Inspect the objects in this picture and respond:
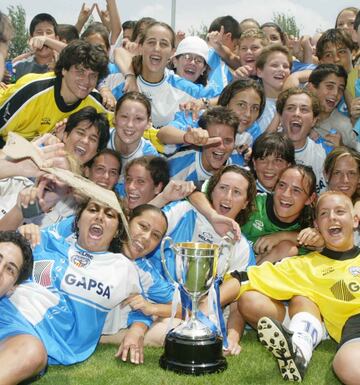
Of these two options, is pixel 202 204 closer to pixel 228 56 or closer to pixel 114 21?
pixel 228 56

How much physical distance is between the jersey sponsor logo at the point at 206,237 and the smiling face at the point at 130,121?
43.8 inches

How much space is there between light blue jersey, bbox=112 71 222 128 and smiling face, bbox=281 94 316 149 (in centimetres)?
108

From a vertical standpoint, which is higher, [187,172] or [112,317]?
[187,172]

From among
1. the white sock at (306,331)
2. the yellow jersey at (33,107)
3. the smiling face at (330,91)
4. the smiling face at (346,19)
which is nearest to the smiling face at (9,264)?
the white sock at (306,331)

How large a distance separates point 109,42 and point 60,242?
4.16m

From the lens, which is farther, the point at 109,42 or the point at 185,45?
the point at 109,42

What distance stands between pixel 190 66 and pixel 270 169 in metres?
1.90

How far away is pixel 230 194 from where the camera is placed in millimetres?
4785

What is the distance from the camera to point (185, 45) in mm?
6652

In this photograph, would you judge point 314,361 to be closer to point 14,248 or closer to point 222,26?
point 14,248

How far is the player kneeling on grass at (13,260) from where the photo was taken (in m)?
3.48

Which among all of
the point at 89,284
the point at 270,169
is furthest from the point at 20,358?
the point at 270,169

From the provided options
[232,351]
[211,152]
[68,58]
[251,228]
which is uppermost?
[68,58]

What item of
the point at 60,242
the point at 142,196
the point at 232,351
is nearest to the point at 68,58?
the point at 142,196
